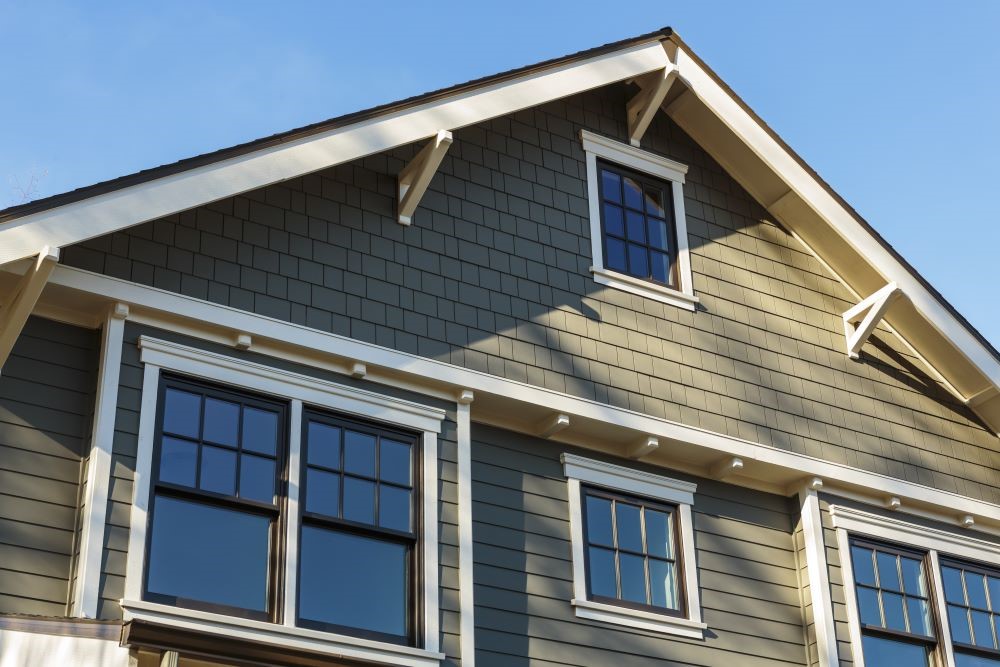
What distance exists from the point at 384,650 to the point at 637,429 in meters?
3.14

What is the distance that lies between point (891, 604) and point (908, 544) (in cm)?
63

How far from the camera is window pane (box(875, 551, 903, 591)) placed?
12.7m

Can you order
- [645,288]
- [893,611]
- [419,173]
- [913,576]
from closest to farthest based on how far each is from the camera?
[419,173] < [893,611] < [645,288] < [913,576]

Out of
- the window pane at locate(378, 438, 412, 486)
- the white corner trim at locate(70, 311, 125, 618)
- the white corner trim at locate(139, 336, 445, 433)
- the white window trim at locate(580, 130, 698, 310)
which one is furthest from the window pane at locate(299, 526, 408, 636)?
the white window trim at locate(580, 130, 698, 310)

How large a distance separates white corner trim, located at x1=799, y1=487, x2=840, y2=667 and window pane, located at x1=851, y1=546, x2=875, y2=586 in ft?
1.24

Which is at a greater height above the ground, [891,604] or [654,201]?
→ [654,201]

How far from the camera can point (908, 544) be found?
511 inches

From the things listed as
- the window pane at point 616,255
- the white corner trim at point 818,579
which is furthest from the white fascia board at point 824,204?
the white corner trim at point 818,579

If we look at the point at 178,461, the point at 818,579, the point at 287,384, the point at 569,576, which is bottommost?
the point at 569,576

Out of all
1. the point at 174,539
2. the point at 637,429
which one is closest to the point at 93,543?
the point at 174,539

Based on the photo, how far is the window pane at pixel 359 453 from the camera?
10645 mm

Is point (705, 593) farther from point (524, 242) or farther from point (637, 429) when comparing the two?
point (524, 242)

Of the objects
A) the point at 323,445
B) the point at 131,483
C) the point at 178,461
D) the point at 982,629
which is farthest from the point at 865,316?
the point at 131,483

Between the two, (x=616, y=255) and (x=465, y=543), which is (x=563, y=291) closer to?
(x=616, y=255)
